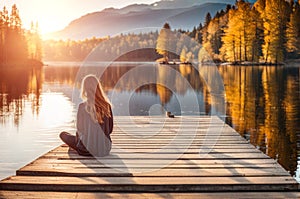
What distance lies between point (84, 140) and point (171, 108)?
43.0 ft

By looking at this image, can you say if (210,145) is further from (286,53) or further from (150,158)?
(286,53)

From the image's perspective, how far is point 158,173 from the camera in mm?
6066

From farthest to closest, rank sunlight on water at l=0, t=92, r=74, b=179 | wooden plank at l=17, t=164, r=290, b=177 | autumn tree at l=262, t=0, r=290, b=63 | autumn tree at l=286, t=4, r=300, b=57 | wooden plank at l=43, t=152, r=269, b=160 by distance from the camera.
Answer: autumn tree at l=286, t=4, r=300, b=57 < autumn tree at l=262, t=0, r=290, b=63 < sunlight on water at l=0, t=92, r=74, b=179 < wooden plank at l=43, t=152, r=269, b=160 < wooden plank at l=17, t=164, r=290, b=177

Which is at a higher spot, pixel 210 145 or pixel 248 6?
pixel 248 6

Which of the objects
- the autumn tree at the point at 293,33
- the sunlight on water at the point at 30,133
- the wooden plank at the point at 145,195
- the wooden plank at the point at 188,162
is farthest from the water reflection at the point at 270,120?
the autumn tree at the point at 293,33

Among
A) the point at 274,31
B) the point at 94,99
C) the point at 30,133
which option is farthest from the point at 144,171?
the point at 274,31

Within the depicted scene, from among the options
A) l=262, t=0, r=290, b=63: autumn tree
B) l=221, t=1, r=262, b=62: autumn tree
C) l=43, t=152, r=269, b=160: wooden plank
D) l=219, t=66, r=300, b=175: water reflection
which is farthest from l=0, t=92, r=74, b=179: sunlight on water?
l=221, t=1, r=262, b=62: autumn tree

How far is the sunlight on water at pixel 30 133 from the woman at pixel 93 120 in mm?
2164

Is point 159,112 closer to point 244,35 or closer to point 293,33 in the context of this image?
point 244,35

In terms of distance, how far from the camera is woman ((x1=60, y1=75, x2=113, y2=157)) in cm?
687

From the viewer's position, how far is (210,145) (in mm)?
8352

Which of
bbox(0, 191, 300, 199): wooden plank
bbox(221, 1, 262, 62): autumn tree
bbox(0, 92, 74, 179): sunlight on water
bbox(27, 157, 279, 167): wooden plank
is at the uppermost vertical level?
bbox(221, 1, 262, 62): autumn tree

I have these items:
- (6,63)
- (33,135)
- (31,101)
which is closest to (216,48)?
(6,63)

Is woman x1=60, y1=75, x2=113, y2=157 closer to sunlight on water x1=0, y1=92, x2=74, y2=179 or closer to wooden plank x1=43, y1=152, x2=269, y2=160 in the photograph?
wooden plank x1=43, y1=152, x2=269, y2=160
